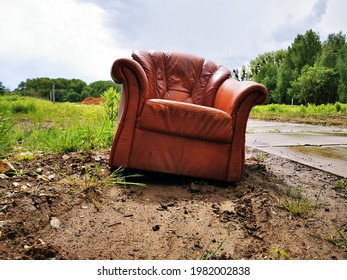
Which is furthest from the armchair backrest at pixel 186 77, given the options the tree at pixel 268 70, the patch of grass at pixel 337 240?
the tree at pixel 268 70

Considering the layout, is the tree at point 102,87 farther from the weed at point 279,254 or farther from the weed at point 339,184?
the weed at point 279,254

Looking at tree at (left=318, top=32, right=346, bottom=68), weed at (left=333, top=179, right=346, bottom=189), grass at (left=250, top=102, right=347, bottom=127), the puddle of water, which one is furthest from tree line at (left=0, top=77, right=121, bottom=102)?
tree at (left=318, top=32, right=346, bottom=68)

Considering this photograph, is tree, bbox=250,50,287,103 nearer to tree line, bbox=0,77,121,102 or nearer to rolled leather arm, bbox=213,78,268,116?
tree line, bbox=0,77,121,102

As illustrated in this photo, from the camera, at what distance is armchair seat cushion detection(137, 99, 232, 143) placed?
2006mm

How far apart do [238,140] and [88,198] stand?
1.10 m

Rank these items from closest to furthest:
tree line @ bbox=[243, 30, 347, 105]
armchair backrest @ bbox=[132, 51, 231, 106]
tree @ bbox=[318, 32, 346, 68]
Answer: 1. armchair backrest @ bbox=[132, 51, 231, 106]
2. tree line @ bbox=[243, 30, 347, 105]
3. tree @ bbox=[318, 32, 346, 68]

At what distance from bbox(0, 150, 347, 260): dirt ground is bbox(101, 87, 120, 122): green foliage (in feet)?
4.30

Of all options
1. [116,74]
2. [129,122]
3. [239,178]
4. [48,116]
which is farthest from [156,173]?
[48,116]

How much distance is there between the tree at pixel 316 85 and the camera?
2981 centimetres

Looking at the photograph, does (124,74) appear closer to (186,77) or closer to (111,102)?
(186,77)

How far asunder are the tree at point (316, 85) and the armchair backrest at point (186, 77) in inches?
1199

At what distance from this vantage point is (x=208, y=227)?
1453 mm

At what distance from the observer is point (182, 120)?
2.03 meters
